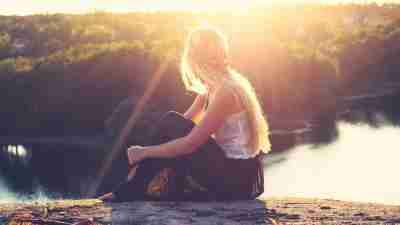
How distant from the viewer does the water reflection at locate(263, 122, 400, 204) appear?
2389 cm

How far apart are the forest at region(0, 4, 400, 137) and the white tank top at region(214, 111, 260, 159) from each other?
30.4m

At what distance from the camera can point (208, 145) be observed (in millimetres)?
3676

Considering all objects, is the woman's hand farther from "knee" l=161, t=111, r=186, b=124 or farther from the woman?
"knee" l=161, t=111, r=186, b=124

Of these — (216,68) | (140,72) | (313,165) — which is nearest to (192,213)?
(216,68)

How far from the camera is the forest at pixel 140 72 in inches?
1515

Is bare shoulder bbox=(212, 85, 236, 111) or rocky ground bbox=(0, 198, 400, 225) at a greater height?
bare shoulder bbox=(212, 85, 236, 111)

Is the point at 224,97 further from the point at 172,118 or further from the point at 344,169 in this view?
the point at 344,169

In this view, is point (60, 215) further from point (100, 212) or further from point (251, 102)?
point (251, 102)

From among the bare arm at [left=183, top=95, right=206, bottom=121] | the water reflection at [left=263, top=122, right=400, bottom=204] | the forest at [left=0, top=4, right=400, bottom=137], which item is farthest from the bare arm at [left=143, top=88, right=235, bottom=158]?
the forest at [left=0, top=4, right=400, bottom=137]

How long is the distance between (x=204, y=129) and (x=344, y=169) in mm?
24814

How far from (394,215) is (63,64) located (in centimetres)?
3948

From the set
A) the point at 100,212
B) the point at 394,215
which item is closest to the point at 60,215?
the point at 100,212

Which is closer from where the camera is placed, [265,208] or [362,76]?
[265,208]

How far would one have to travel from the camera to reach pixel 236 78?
11.9ft
